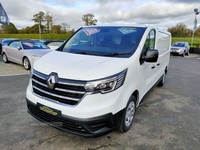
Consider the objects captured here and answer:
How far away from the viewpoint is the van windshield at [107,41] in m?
2.80

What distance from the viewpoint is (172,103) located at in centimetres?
420

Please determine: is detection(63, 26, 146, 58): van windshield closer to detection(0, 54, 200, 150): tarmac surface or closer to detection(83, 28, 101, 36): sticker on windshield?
detection(83, 28, 101, 36): sticker on windshield

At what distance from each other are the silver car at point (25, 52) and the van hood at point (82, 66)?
16.0ft

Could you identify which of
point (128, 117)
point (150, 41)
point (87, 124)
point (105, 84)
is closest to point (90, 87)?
point (105, 84)

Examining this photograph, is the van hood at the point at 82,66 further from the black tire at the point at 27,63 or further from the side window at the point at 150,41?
the black tire at the point at 27,63

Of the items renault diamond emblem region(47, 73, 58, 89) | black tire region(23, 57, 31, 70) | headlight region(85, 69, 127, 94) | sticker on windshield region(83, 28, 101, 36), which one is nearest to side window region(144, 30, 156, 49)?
sticker on windshield region(83, 28, 101, 36)

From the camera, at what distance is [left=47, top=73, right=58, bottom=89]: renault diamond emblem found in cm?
216

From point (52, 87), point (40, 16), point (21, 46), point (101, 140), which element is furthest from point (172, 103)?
point (40, 16)

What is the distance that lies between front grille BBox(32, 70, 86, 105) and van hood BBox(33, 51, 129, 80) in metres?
0.08

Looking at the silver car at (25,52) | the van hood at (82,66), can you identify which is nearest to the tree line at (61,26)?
the silver car at (25,52)

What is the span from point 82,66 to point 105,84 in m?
0.44

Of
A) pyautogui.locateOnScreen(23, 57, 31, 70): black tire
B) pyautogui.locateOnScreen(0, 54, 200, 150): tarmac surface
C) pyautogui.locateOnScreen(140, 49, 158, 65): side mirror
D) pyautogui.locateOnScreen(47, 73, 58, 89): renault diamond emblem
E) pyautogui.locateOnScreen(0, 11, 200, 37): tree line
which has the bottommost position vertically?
pyautogui.locateOnScreen(0, 54, 200, 150): tarmac surface

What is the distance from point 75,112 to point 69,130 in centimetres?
31

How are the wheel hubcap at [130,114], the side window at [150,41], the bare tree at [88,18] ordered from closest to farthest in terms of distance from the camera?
the wheel hubcap at [130,114]
the side window at [150,41]
the bare tree at [88,18]
